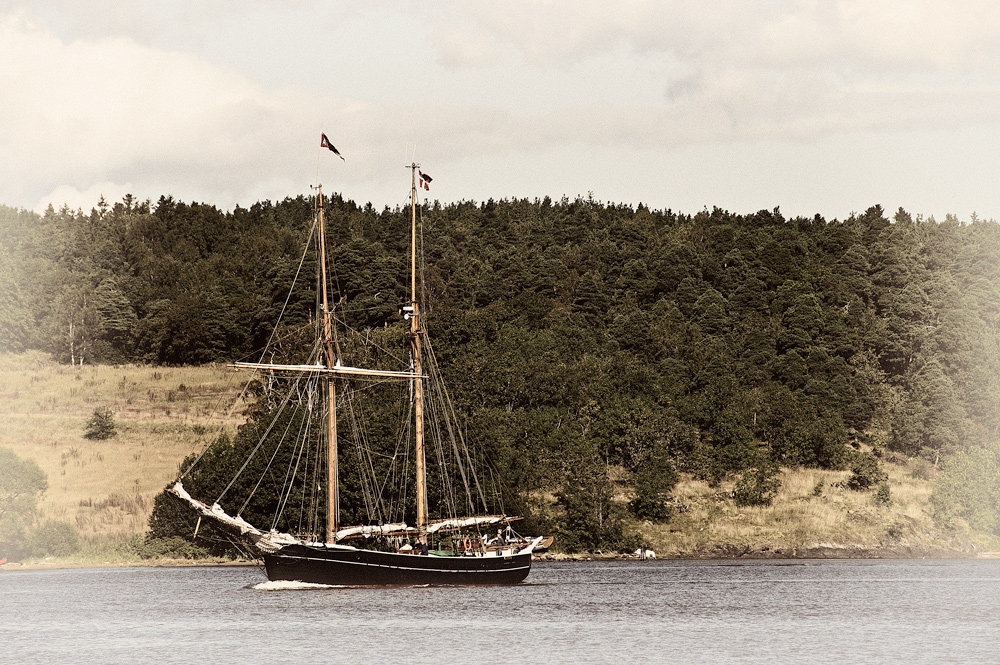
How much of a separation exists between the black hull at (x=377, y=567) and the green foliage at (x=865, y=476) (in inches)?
2797

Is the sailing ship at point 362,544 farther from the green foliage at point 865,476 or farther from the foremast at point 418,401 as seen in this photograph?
the green foliage at point 865,476

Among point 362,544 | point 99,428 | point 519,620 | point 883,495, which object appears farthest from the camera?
point 99,428

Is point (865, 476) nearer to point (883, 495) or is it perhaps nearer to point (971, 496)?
point (883, 495)

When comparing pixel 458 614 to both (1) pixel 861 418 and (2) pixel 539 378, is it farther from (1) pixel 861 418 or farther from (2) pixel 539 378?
(1) pixel 861 418

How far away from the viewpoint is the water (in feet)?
209

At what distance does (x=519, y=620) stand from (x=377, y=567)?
1981 cm

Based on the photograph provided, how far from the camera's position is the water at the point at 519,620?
63.7 metres

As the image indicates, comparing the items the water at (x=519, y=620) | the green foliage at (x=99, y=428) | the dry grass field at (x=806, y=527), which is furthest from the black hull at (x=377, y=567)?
the green foliage at (x=99, y=428)

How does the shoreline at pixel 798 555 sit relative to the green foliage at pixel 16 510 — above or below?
below

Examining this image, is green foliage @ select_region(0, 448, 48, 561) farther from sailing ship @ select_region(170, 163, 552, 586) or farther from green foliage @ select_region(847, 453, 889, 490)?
green foliage @ select_region(847, 453, 889, 490)

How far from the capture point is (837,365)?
194500mm

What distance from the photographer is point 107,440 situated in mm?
167375

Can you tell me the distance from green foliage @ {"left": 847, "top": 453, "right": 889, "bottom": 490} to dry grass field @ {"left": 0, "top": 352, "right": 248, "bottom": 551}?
79.6 metres

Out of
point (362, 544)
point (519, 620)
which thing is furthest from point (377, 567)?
point (519, 620)
